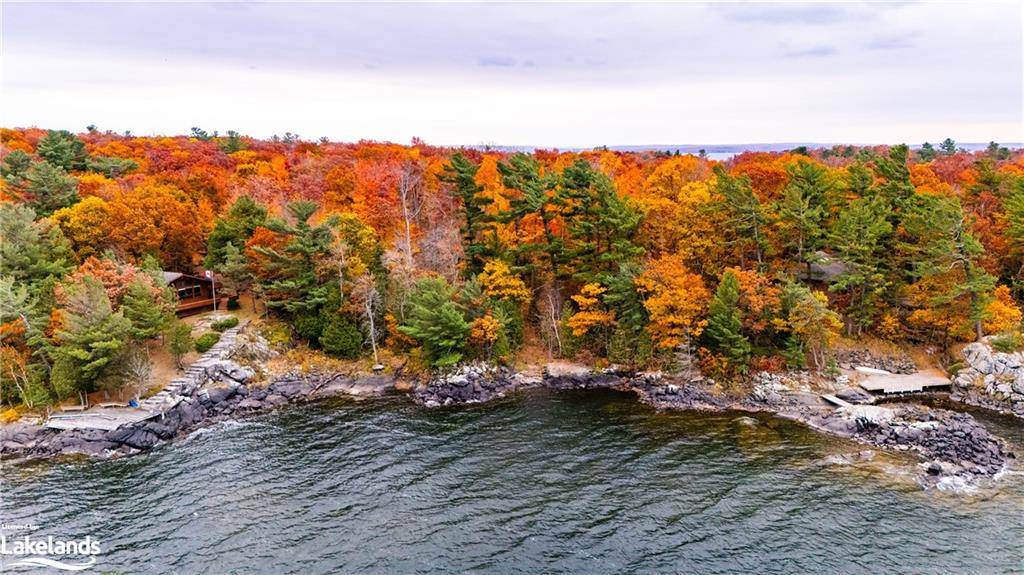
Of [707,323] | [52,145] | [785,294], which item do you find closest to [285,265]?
[707,323]

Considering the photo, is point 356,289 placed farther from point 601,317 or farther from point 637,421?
point 637,421

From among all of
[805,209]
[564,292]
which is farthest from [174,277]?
[805,209]

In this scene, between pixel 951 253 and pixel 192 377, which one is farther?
pixel 192 377

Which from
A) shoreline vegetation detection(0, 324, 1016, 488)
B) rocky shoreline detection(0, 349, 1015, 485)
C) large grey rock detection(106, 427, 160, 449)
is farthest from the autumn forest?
large grey rock detection(106, 427, 160, 449)

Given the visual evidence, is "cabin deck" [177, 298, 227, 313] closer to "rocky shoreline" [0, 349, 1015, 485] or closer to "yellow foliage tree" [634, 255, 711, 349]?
"rocky shoreline" [0, 349, 1015, 485]

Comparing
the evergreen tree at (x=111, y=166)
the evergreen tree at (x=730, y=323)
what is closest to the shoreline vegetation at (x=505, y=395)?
the evergreen tree at (x=730, y=323)

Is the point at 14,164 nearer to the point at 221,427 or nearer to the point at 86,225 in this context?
the point at 86,225

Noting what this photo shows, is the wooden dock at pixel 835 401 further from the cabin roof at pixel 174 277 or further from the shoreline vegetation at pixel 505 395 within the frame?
the cabin roof at pixel 174 277
